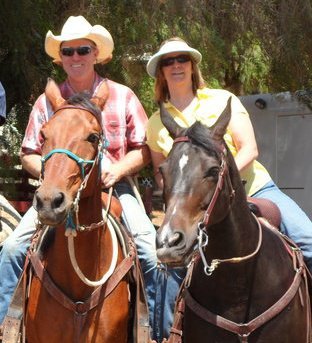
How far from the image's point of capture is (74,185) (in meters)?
5.32

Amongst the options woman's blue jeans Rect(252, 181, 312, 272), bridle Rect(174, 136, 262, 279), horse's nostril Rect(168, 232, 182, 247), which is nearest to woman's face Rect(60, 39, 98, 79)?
bridle Rect(174, 136, 262, 279)

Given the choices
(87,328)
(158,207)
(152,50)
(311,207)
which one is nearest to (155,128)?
(87,328)

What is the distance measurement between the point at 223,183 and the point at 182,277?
1645 mm

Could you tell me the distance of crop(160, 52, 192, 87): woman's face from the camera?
6.59 m

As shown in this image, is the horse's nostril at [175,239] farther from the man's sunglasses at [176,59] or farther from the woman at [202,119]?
the man's sunglasses at [176,59]

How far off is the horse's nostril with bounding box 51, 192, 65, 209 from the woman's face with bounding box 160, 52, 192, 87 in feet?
6.03

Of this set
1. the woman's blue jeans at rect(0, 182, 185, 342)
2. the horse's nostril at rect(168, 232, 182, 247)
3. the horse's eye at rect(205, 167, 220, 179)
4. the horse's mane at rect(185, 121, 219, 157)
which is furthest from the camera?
the woman's blue jeans at rect(0, 182, 185, 342)

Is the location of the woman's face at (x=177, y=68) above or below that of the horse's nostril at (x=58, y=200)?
above

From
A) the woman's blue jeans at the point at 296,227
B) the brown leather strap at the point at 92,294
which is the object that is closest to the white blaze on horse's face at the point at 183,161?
the brown leather strap at the point at 92,294

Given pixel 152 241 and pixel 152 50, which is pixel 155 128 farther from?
pixel 152 50

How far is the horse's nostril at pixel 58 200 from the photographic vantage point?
5081 millimetres

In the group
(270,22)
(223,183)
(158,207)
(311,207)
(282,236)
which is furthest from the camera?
(158,207)

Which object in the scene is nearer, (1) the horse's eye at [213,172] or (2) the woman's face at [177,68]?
(1) the horse's eye at [213,172]

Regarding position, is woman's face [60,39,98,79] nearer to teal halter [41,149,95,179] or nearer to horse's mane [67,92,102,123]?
horse's mane [67,92,102,123]
